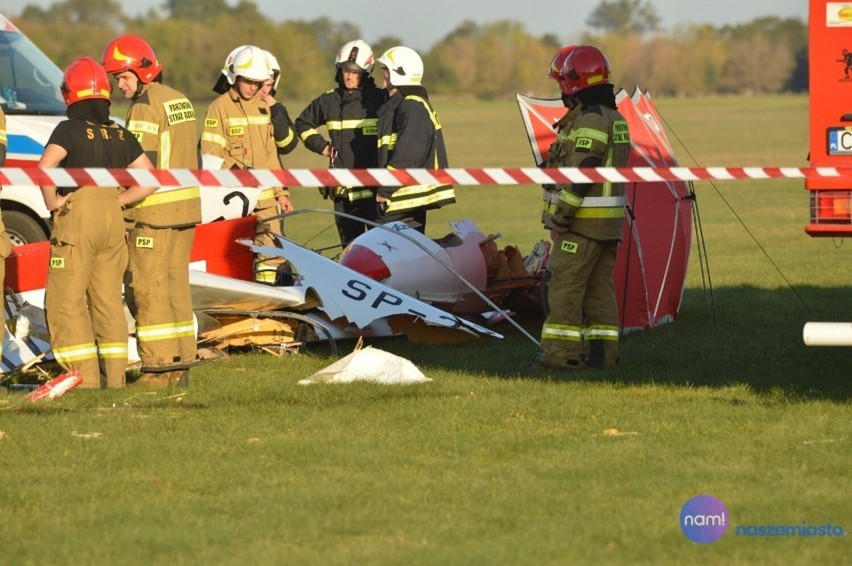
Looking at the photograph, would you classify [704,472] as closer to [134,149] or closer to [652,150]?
[134,149]

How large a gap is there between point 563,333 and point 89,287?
2.75m

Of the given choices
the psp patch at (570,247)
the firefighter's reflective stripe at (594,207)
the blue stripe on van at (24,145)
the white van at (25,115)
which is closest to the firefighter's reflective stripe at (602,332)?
the psp patch at (570,247)

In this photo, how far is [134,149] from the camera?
7.94m

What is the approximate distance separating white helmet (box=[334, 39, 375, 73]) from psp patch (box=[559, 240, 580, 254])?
3.55 meters

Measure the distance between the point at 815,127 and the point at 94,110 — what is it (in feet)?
12.5

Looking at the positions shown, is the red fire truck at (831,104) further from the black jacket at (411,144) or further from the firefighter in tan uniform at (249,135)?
the firefighter in tan uniform at (249,135)

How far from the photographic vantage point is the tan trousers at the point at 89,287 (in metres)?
7.93

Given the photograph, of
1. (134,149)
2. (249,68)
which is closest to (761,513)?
(134,149)

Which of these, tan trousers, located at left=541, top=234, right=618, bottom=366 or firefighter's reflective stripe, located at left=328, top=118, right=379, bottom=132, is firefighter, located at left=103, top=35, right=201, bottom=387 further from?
firefighter's reflective stripe, located at left=328, top=118, right=379, bottom=132

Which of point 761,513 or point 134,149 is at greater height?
point 134,149

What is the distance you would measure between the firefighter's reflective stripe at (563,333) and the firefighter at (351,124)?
323cm

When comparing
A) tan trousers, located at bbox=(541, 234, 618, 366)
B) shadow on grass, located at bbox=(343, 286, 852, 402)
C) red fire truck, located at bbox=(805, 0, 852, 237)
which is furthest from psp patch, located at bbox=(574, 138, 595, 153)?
red fire truck, located at bbox=(805, 0, 852, 237)

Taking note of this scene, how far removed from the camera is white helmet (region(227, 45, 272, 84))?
1055 centimetres

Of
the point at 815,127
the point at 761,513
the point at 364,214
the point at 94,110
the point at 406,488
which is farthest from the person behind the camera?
the point at 364,214
